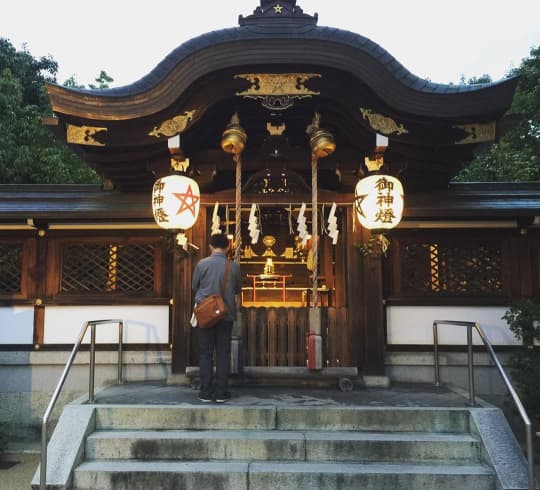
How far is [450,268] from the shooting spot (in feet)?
25.4

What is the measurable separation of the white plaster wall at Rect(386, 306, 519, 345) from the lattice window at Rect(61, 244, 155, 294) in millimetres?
4065

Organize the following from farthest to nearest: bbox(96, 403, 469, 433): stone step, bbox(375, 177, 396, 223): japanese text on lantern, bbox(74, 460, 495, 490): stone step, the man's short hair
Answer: bbox(375, 177, 396, 223): japanese text on lantern
the man's short hair
bbox(96, 403, 469, 433): stone step
bbox(74, 460, 495, 490): stone step

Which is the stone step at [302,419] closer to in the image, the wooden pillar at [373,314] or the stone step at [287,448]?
the stone step at [287,448]

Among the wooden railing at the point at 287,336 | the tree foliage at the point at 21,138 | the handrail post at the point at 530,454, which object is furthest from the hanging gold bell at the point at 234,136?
the tree foliage at the point at 21,138

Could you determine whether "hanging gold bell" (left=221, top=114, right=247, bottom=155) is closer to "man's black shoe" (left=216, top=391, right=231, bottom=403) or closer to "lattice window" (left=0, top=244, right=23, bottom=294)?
"man's black shoe" (left=216, top=391, right=231, bottom=403)

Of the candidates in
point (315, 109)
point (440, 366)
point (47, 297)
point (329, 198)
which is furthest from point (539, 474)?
point (47, 297)

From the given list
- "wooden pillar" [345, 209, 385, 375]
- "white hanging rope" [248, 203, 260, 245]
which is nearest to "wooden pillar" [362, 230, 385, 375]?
"wooden pillar" [345, 209, 385, 375]

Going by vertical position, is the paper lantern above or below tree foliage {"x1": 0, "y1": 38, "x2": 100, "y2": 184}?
below

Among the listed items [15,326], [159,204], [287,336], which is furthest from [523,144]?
[15,326]

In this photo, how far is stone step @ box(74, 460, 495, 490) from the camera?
4566 mm

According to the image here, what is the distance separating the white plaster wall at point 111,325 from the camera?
778 centimetres

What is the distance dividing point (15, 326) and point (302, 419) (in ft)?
17.1

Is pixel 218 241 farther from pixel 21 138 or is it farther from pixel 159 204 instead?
pixel 21 138

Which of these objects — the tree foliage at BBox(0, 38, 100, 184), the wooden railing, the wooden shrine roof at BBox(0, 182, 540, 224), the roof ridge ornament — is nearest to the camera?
the roof ridge ornament
